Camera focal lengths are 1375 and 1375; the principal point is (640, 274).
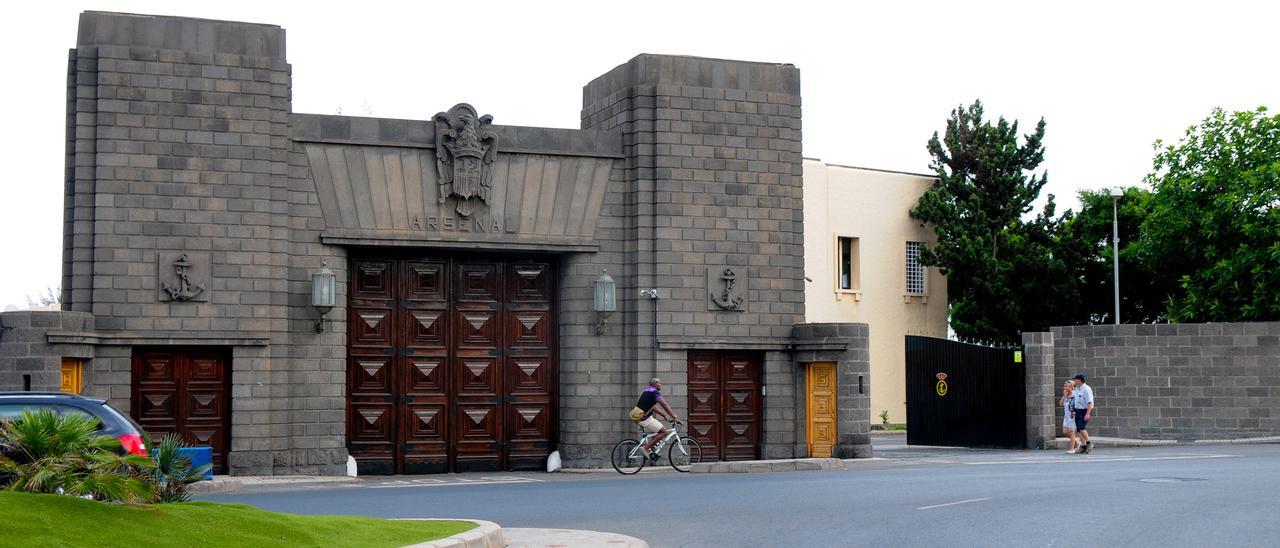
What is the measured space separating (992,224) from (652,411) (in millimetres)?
25664

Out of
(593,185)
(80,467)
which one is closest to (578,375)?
(593,185)

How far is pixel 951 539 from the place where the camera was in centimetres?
1261

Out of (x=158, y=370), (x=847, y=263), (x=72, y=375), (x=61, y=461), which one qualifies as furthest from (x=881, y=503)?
(x=847, y=263)

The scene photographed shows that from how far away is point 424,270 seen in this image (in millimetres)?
23359

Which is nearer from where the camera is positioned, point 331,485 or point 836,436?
point 331,485

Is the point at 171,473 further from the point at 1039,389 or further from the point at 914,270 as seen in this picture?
the point at 914,270

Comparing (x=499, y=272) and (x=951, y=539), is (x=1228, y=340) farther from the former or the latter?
(x=951, y=539)

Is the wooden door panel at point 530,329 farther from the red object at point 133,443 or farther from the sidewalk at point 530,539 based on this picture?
the sidewalk at point 530,539

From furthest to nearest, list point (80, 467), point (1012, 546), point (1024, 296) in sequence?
point (1024, 296)
point (1012, 546)
point (80, 467)

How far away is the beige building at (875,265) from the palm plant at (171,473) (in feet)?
104

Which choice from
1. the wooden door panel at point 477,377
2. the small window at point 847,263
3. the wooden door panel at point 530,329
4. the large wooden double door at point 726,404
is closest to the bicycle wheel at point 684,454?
the large wooden double door at point 726,404

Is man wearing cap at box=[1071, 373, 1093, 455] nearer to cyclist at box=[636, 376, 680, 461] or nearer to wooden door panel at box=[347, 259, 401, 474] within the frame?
cyclist at box=[636, 376, 680, 461]

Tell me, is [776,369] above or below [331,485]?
above

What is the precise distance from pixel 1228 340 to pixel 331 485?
64.5 feet
